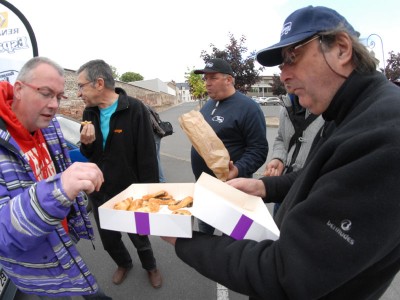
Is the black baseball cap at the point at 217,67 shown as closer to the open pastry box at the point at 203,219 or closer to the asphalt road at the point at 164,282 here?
the open pastry box at the point at 203,219

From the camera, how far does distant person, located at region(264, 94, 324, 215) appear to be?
240 cm

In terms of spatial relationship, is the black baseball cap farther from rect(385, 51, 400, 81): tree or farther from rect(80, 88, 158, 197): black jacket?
rect(385, 51, 400, 81): tree

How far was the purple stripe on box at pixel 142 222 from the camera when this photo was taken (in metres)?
1.19

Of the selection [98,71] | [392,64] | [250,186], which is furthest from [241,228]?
[392,64]

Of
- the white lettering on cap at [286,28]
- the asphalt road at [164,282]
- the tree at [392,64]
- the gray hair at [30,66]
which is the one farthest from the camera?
the tree at [392,64]

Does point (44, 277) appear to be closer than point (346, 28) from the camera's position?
No

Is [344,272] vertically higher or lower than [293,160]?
higher

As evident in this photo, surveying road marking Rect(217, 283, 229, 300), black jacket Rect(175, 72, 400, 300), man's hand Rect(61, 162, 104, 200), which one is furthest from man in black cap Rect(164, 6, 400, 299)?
road marking Rect(217, 283, 229, 300)

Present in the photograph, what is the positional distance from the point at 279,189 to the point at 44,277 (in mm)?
1528

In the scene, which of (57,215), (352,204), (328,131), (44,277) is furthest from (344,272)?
(44,277)

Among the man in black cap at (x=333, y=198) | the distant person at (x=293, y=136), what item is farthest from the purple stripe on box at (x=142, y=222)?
the distant person at (x=293, y=136)

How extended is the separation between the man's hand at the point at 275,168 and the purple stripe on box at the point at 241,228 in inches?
67.1

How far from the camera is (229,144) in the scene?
9.32 feet

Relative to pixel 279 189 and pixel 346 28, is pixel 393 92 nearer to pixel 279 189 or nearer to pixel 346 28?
pixel 346 28
